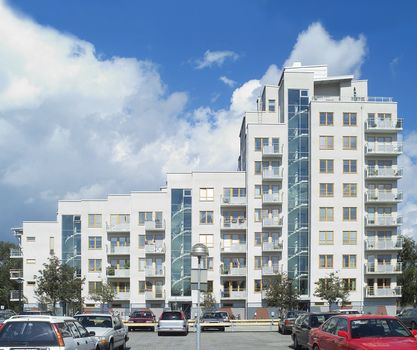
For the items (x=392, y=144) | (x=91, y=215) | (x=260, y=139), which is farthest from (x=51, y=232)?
(x=392, y=144)

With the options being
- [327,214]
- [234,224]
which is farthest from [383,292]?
[234,224]

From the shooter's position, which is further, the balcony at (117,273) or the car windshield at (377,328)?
the balcony at (117,273)

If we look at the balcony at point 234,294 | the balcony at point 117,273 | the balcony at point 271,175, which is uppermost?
the balcony at point 271,175

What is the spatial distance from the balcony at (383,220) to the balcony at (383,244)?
6.35 ft

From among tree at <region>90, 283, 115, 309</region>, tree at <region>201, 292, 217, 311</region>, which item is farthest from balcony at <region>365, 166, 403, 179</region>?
tree at <region>90, 283, 115, 309</region>

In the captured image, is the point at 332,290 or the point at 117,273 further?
the point at 117,273

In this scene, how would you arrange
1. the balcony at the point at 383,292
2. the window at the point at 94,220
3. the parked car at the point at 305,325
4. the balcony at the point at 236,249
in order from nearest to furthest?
the parked car at the point at 305,325, the balcony at the point at 383,292, the balcony at the point at 236,249, the window at the point at 94,220

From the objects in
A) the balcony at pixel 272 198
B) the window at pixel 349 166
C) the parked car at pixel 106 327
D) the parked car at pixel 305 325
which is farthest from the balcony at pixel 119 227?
the parked car at pixel 106 327

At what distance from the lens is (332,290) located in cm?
6556

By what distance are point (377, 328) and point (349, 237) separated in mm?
55805

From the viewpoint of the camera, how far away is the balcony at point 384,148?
71.6 m

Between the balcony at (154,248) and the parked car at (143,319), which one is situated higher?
the balcony at (154,248)

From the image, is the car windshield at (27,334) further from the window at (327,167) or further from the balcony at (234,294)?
the window at (327,167)

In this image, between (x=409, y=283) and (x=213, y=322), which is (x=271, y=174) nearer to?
(x=409, y=283)
